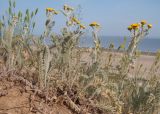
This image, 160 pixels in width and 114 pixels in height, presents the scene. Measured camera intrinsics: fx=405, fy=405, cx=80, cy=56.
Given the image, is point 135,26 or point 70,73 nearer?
point 70,73

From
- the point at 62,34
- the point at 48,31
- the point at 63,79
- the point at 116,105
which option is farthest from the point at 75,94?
the point at 48,31

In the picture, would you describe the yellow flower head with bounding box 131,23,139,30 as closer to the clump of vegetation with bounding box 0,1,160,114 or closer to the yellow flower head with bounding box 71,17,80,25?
the clump of vegetation with bounding box 0,1,160,114

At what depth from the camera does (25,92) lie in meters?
3.49

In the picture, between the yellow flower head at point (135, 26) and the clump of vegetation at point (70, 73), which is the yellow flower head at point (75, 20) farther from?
the yellow flower head at point (135, 26)

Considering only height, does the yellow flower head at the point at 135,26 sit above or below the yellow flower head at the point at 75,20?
below

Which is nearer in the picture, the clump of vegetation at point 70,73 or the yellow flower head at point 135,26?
the clump of vegetation at point 70,73

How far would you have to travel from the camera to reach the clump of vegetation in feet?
11.9

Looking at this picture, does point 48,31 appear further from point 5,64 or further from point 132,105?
point 132,105

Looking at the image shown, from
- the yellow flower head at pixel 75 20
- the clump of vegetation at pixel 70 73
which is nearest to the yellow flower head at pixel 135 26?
the clump of vegetation at pixel 70 73

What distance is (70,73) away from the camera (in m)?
3.82

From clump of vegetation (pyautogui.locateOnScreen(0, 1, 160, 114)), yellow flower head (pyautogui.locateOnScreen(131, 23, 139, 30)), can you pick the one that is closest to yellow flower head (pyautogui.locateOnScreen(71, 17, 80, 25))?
clump of vegetation (pyautogui.locateOnScreen(0, 1, 160, 114))

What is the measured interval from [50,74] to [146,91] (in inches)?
44.3

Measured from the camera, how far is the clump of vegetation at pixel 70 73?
3625 millimetres

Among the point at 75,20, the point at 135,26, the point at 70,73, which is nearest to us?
the point at 70,73
